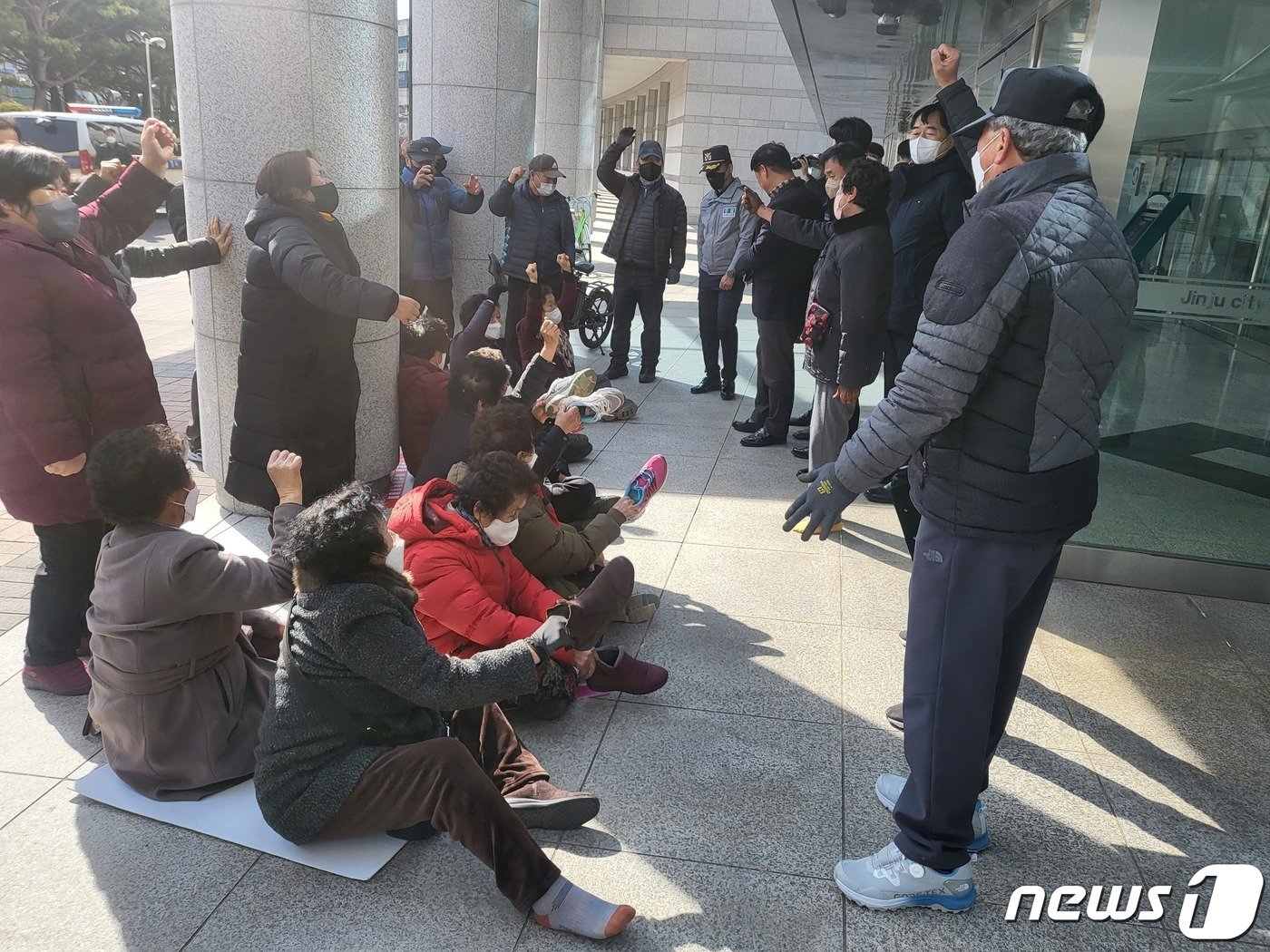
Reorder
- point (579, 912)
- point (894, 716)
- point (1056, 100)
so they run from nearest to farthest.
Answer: point (1056, 100)
point (579, 912)
point (894, 716)

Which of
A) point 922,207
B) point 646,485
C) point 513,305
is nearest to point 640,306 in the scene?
point 513,305

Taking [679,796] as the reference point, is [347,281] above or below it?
above

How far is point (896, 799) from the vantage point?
3.13 meters

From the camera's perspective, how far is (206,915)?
2.65 meters

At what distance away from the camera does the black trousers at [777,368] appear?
7.16 m

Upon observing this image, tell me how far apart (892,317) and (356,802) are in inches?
167

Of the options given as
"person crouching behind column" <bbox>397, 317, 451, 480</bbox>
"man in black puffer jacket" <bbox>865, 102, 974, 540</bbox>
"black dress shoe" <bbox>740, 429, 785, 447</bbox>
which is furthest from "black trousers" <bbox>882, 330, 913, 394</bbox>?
"person crouching behind column" <bbox>397, 317, 451, 480</bbox>

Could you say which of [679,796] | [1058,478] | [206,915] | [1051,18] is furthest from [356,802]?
[1051,18]

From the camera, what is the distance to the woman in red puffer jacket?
3490 mm

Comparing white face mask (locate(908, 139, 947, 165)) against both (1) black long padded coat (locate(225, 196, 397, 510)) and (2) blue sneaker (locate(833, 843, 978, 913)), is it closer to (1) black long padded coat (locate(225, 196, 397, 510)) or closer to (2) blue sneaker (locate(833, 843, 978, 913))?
(1) black long padded coat (locate(225, 196, 397, 510))

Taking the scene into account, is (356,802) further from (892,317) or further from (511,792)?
(892,317)

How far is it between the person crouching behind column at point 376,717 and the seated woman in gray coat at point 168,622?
0.38 metres

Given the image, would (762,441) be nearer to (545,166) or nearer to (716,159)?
(716,159)

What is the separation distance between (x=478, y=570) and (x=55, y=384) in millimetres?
1613
